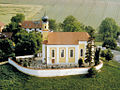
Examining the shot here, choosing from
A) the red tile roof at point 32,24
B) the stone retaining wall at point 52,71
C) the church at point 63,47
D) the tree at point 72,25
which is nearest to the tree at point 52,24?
the tree at point 72,25

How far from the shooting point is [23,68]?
29.0 m

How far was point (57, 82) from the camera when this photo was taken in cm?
2692

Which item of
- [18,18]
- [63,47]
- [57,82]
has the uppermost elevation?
[18,18]

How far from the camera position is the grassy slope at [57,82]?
85.1 feet

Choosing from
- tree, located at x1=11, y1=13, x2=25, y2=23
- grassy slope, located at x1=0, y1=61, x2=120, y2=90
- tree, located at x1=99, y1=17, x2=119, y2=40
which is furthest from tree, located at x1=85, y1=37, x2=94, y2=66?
tree, located at x1=11, y1=13, x2=25, y2=23

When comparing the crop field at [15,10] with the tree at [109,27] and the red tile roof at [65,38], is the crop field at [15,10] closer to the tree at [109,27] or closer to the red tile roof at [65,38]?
the tree at [109,27]

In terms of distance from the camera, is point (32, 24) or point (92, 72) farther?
point (32, 24)

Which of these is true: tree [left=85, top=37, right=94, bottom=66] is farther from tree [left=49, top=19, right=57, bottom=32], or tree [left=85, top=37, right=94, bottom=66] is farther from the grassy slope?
tree [left=49, top=19, right=57, bottom=32]

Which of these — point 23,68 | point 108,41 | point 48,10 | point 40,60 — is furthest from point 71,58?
point 48,10

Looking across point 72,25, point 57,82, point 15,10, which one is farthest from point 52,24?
point 57,82

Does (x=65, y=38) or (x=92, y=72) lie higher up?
(x=65, y=38)

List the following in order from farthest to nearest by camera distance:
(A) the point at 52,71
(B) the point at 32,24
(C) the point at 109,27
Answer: (C) the point at 109,27 < (B) the point at 32,24 < (A) the point at 52,71

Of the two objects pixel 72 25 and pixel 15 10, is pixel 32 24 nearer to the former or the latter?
pixel 15 10

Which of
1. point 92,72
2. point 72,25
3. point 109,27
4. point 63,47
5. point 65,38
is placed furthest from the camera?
point 109,27
